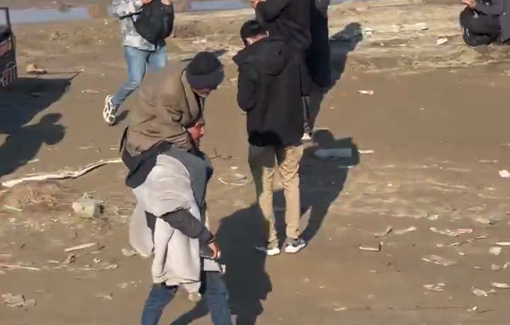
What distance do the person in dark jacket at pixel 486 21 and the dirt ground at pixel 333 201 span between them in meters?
0.21

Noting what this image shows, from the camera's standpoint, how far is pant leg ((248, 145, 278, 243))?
7305mm

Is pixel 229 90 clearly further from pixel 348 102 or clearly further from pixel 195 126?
pixel 195 126

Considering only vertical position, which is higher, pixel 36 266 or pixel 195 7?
pixel 36 266

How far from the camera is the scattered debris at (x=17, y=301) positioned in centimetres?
687

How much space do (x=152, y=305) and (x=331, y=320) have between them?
1.40 meters

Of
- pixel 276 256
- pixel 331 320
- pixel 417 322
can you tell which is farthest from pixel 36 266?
pixel 417 322

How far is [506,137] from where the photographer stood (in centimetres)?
1042

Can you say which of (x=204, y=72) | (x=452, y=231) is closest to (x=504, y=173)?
(x=452, y=231)

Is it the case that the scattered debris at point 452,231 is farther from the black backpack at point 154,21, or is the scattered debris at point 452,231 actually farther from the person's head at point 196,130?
the black backpack at point 154,21

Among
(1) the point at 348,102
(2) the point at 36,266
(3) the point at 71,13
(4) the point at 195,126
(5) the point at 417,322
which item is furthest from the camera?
(3) the point at 71,13

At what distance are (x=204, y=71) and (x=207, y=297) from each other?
49.6 inches

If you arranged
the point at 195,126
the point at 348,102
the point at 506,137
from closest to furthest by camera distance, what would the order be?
the point at 195,126, the point at 506,137, the point at 348,102

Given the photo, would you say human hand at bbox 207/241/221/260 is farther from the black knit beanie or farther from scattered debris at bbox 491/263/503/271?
scattered debris at bbox 491/263/503/271

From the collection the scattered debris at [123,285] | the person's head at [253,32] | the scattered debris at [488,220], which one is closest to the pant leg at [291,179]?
the person's head at [253,32]
